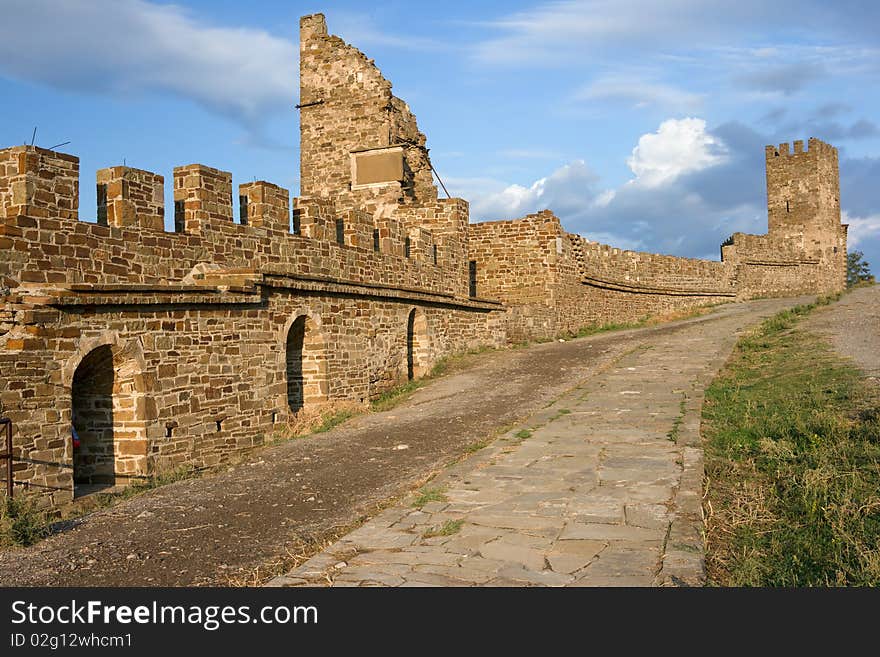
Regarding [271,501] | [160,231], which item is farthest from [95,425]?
[271,501]

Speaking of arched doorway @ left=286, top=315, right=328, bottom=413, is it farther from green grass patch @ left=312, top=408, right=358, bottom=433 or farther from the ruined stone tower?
the ruined stone tower

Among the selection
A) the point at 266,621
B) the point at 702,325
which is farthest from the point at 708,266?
the point at 266,621

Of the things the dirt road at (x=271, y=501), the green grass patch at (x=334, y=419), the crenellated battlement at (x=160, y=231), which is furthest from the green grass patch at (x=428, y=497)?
the green grass patch at (x=334, y=419)

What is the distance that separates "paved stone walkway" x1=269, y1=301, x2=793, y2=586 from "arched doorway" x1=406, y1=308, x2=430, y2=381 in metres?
7.44

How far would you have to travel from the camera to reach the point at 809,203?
3956 cm

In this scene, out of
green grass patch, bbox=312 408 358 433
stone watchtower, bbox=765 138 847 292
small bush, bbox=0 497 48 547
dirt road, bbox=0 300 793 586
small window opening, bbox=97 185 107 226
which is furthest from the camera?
stone watchtower, bbox=765 138 847 292

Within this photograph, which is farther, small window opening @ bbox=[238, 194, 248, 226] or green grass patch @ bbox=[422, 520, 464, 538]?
small window opening @ bbox=[238, 194, 248, 226]

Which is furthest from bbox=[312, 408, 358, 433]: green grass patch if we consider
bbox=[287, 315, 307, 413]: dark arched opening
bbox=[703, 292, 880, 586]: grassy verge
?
bbox=[703, 292, 880, 586]: grassy verge

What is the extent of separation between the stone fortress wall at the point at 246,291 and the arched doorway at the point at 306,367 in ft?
0.09

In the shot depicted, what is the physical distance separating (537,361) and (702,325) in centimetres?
674

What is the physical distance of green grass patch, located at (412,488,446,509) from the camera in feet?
22.5

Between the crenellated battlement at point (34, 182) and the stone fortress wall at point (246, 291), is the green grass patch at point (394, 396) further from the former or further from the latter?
the crenellated battlement at point (34, 182)

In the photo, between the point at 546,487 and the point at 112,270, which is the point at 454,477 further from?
the point at 112,270

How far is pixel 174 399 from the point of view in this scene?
1077cm
